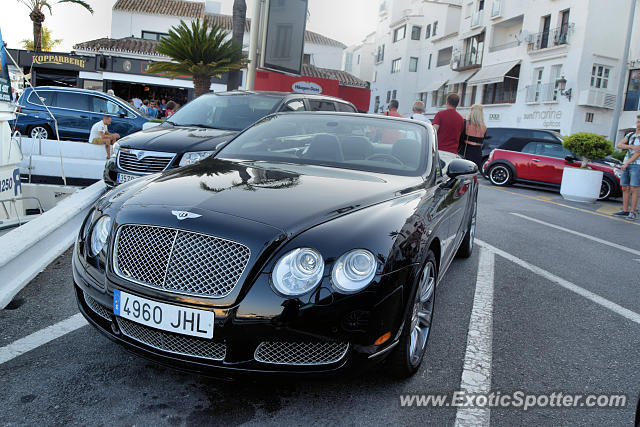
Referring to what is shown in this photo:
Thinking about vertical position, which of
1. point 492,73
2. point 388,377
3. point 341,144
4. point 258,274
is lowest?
point 388,377

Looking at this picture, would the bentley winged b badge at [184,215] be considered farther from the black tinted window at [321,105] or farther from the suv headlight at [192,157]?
the black tinted window at [321,105]

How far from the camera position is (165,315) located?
2236 millimetres

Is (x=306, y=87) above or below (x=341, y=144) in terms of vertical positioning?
above

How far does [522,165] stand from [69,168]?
1175 cm

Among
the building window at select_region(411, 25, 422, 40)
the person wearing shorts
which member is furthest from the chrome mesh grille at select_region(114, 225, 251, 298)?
the building window at select_region(411, 25, 422, 40)

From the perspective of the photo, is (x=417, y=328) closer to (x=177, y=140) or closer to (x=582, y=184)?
(x=177, y=140)

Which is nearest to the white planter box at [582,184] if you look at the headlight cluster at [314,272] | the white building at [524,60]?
the headlight cluster at [314,272]

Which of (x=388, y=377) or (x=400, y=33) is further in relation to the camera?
(x=400, y=33)

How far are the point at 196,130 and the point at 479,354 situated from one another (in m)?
4.95

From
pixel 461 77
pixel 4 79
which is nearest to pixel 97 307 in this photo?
pixel 4 79

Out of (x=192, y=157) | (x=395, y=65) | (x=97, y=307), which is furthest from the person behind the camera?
(x=395, y=65)

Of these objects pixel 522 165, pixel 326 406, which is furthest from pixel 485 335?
pixel 522 165

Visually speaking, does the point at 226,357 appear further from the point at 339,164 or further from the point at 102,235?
the point at 339,164

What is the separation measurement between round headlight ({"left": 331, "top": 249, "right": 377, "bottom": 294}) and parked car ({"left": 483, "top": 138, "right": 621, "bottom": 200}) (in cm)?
1344
